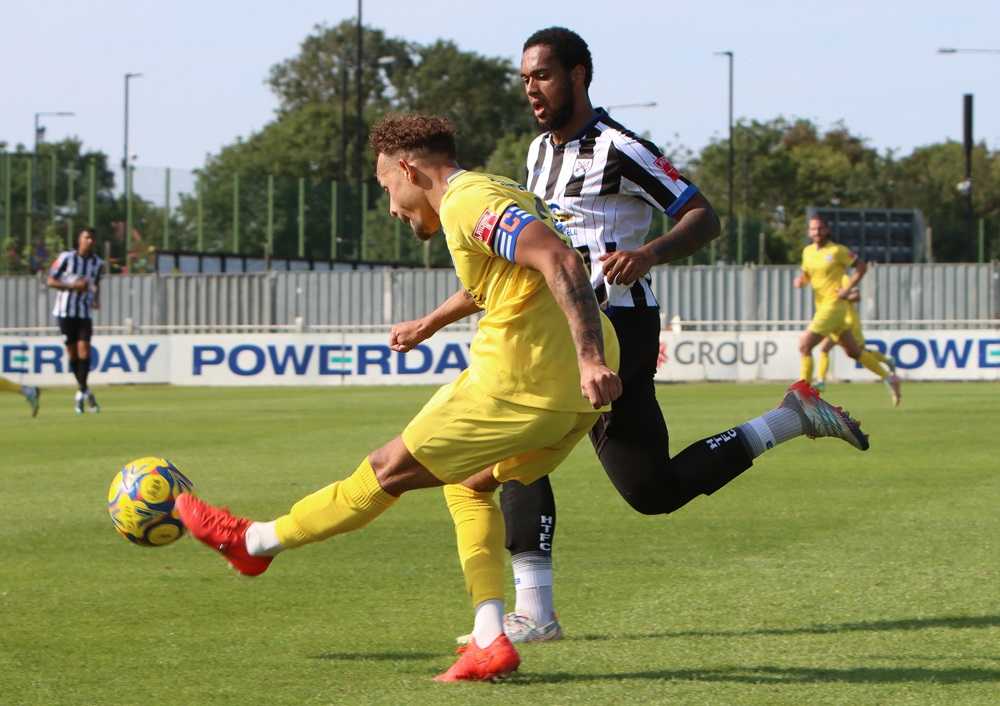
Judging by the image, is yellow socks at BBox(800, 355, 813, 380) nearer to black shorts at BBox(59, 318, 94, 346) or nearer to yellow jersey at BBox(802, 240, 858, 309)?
yellow jersey at BBox(802, 240, 858, 309)

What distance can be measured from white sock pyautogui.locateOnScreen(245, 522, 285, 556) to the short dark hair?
2.01 meters

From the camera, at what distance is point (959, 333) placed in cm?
2484

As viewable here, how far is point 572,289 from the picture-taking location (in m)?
4.02

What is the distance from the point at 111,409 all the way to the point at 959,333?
14.5 metres

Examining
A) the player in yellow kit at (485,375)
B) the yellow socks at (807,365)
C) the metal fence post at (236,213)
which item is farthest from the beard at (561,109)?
the metal fence post at (236,213)

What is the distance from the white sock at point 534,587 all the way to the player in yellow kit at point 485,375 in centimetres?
52

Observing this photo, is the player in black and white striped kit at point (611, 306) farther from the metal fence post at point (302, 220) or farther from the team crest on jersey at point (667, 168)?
the metal fence post at point (302, 220)

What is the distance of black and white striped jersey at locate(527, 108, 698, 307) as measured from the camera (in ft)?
17.0

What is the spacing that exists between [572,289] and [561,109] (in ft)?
4.73

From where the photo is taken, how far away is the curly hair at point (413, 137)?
14.3 ft

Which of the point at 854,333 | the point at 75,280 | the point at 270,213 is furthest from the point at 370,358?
the point at 270,213

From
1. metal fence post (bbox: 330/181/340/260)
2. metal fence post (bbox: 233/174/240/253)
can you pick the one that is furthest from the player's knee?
metal fence post (bbox: 330/181/340/260)

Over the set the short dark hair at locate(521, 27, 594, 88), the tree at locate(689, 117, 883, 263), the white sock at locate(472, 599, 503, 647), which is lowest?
the white sock at locate(472, 599, 503, 647)

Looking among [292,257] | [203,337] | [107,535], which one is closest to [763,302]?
[203,337]
